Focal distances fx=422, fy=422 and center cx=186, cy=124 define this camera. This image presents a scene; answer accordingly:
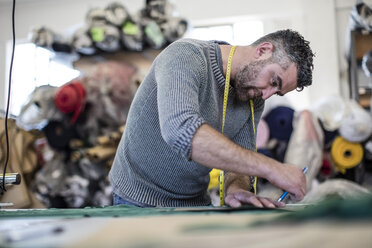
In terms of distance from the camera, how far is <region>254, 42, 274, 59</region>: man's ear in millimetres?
1181

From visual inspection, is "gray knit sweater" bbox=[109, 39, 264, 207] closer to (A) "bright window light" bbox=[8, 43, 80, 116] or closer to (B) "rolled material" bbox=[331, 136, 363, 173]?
(B) "rolled material" bbox=[331, 136, 363, 173]

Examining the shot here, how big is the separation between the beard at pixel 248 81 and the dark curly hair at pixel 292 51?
1.7 inches

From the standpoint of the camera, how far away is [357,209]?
355 millimetres

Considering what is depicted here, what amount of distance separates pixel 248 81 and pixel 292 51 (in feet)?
0.49

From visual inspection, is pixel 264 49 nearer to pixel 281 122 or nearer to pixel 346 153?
pixel 281 122

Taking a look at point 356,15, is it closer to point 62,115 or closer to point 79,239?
point 62,115

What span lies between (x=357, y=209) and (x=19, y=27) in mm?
5097

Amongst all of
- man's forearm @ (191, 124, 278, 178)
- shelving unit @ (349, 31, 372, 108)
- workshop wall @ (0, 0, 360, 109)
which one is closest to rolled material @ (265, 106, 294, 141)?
shelving unit @ (349, 31, 372, 108)

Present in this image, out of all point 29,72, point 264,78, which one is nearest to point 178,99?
point 264,78

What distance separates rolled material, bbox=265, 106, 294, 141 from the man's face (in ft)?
4.24

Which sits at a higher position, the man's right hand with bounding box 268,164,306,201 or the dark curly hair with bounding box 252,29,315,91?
the dark curly hair with bounding box 252,29,315,91

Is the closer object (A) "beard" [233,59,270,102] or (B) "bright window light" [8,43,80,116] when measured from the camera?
(A) "beard" [233,59,270,102]

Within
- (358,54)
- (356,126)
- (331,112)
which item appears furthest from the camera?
(358,54)

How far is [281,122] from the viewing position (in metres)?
2.54
